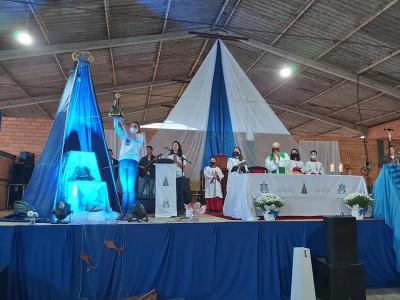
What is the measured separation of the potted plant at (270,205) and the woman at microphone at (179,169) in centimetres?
166

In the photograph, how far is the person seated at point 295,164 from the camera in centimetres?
534

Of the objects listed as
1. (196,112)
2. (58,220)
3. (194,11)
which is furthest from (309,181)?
(194,11)

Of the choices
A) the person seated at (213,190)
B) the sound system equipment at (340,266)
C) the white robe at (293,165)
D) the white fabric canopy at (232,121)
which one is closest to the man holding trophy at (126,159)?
the white fabric canopy at (232,121)

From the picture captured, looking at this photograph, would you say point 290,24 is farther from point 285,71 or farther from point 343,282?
point 343,282

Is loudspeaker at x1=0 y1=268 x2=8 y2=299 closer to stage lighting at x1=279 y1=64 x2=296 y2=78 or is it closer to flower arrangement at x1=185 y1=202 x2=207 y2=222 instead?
flower arrangement at x1=185 y1=202 x2=207 y2=222

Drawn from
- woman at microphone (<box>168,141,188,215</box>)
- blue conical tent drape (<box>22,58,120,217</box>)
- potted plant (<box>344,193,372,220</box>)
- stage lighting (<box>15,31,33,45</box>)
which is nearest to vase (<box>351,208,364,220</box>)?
potted plant (<box>344,193,372,220</box>)

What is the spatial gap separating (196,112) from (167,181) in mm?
1829

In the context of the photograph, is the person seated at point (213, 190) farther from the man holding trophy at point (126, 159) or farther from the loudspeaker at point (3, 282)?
the loudspeaker at point (3, 282)

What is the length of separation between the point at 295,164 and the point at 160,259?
3.10 meters

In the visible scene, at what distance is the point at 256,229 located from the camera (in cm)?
367

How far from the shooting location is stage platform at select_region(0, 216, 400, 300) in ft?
10.1

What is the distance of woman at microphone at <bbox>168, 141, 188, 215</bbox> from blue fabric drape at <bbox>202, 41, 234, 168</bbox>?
77 cm

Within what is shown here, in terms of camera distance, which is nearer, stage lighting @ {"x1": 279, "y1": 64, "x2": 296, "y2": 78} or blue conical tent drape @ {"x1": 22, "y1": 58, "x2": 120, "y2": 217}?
blue conical tent drape @ {"x1": 22, "y1": 58, "x2": 120, "y2": 217}

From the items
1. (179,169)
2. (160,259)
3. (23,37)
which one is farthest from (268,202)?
(23,37)
